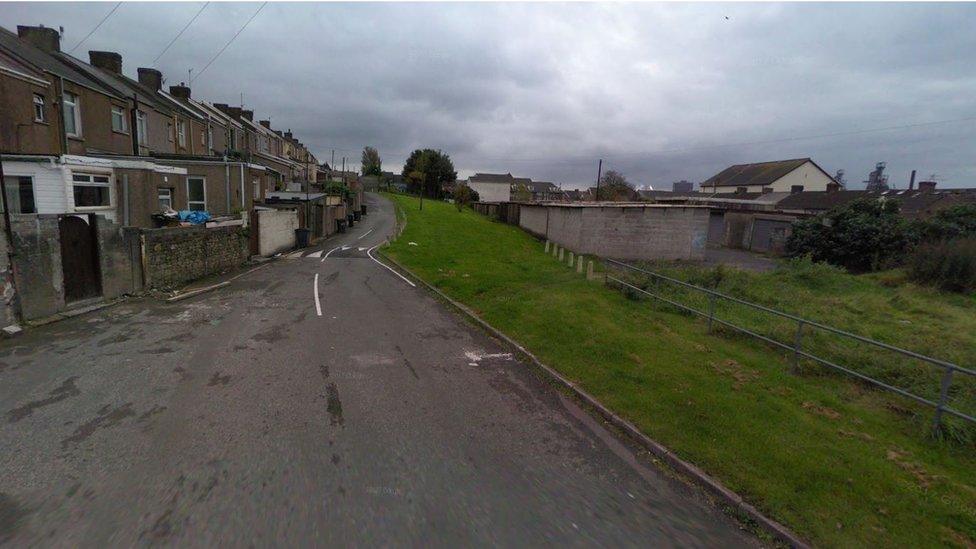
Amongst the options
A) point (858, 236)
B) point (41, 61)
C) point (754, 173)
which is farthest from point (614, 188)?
point (41, 61)

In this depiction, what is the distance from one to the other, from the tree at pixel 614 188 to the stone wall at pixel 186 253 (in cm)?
5608

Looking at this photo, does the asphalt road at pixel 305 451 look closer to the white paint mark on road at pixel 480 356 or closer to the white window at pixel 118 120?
the white paint mark on road at pixel 480 356

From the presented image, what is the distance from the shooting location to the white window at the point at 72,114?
63.9 ft

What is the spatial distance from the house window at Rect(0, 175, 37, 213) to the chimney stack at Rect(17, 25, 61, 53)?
14645mm

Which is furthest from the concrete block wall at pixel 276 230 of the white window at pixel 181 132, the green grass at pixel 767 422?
the green grass at pixel 767 422

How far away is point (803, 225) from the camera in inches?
1085

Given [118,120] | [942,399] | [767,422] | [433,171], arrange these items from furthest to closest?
[433,171], [118,120], [767,422], [942,399]

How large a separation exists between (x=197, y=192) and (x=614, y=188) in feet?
198

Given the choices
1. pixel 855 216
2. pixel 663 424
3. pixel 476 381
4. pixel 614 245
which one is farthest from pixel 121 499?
pixel 855 216

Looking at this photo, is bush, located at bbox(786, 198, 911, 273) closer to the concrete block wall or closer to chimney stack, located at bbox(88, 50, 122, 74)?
the concrete block wall

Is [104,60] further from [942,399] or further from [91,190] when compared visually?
[942,399]

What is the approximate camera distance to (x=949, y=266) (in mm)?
17719

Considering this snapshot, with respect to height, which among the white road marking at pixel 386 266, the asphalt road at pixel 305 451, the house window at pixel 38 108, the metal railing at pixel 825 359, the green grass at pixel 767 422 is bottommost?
the white road marking at pixel 386 266

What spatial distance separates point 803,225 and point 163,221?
32474 mm
